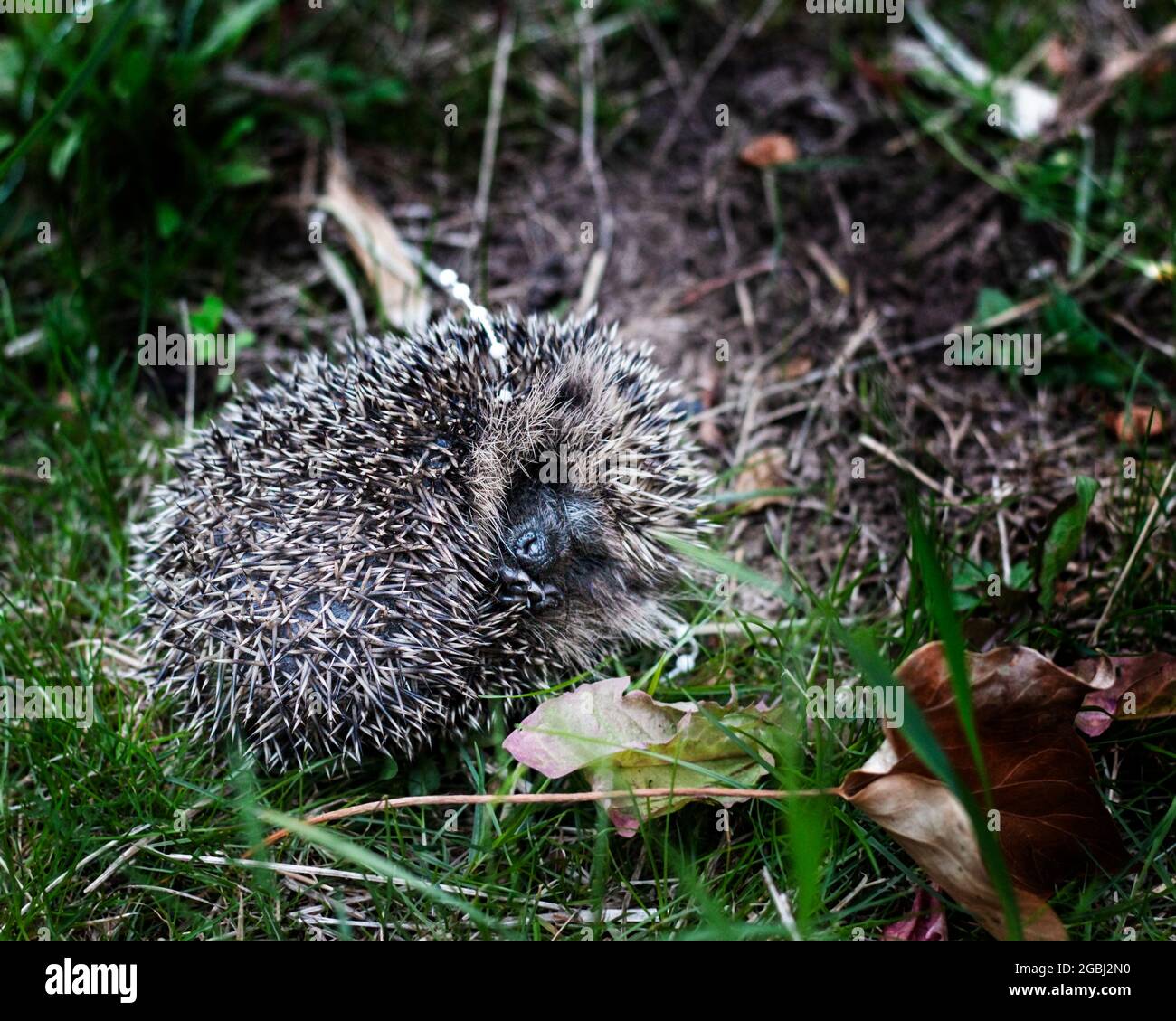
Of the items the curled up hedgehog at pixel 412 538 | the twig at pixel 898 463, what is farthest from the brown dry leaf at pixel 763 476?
the curled up hedgehog at pixel 412 538

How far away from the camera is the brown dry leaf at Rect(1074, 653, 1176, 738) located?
12.6 ft

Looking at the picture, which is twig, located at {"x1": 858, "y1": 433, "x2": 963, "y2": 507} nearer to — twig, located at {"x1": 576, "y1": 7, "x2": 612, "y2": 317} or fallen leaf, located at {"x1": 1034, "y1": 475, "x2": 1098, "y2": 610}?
fallen leaf, located at {"x1": 1034, "y1": 475, "x2": 1098, "y2": 610}

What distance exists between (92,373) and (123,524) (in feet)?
2.92

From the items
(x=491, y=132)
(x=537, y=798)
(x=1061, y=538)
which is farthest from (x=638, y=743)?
(x=491, y=132)

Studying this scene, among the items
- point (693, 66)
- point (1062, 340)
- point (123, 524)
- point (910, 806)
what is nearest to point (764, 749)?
point (910, 806)

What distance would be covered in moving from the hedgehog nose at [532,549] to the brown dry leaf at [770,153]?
3.22 meters

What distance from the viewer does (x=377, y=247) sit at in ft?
19.9

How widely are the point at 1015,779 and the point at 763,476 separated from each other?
6.98 feet

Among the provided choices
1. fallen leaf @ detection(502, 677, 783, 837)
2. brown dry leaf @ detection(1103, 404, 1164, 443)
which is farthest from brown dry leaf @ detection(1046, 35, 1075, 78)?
fallen leaf @ detection(502, 677, 783, 837)

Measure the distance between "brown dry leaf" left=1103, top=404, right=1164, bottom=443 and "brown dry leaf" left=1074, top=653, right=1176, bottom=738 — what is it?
1.43 meters

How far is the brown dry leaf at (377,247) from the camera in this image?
227 inches

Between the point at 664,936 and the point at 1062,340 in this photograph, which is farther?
the point at 1062,340

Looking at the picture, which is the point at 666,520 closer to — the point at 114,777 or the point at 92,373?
the point at 114,777

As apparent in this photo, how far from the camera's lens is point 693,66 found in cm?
671
